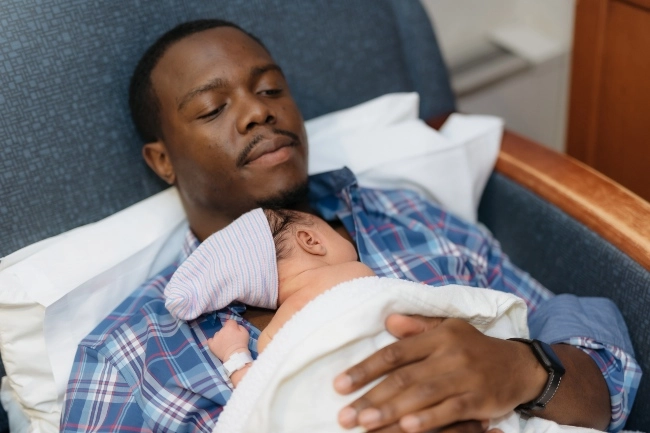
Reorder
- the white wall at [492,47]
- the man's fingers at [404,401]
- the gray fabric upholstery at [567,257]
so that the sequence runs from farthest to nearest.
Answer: the white wall at [492,47], the gray fabric upholstery at [567,257], the man's fingers at [404,401]

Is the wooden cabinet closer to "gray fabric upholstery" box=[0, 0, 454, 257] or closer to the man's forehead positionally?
"gray fabric upholstery" box=[0, 0, 454, 257]

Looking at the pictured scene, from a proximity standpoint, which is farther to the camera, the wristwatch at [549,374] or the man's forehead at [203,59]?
the man's forehead at [203,59]

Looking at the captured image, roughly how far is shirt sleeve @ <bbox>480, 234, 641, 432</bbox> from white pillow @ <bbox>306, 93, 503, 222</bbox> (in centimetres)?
31

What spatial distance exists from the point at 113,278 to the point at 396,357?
590 mm

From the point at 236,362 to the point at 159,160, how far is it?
508 millimetres

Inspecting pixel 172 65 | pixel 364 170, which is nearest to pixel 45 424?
pixel 172 65

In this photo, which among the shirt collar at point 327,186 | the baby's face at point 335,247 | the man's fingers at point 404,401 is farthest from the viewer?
the shirt collar at point 327,186

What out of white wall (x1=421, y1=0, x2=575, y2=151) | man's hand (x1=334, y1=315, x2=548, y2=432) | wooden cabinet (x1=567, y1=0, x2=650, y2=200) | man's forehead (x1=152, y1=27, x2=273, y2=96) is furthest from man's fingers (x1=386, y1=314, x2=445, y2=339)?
white wall (x1=421, y1=0, x2=575, y2=151)

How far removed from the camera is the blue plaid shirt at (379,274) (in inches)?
41.3

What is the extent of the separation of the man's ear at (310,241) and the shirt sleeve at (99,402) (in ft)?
1.16

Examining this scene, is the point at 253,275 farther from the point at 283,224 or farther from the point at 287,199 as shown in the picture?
the point at 287,199

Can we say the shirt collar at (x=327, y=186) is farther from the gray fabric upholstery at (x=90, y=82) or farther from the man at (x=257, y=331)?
the gray fabric upholstery at (x=90, y=82)

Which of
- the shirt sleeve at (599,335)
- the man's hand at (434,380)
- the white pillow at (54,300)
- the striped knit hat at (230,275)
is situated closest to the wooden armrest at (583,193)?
the shirt sleeve at (599,335)

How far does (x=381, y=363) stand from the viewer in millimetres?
883
